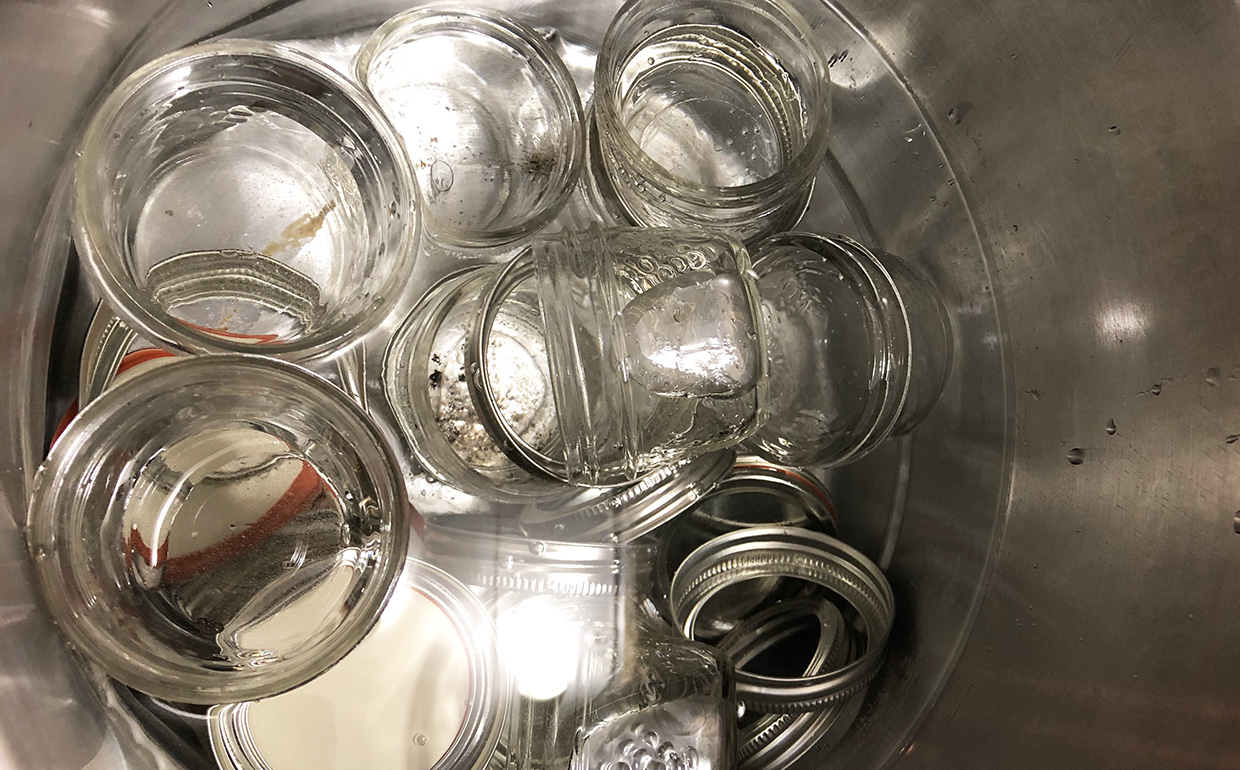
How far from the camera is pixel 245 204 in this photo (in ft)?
1.74

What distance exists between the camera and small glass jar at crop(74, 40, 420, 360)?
43 cm

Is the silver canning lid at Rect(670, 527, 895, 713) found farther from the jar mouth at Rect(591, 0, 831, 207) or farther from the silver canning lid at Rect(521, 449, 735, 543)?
the jar mouth at Rect(591, 0, 831, 207)

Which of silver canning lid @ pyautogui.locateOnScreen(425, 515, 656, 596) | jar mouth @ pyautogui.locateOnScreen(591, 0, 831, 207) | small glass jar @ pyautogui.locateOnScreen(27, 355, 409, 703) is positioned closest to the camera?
small glass jar @ pyautogui.locateOnScreen(27, 355, 409, 703)

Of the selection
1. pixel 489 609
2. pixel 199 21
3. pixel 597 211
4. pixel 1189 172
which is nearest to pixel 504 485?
pixel 489 609

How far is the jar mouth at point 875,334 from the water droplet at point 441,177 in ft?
0.82

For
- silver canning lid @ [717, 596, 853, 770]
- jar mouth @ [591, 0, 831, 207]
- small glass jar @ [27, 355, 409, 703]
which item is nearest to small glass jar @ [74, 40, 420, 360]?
small glass jar @ [27, 355, 409, 703]

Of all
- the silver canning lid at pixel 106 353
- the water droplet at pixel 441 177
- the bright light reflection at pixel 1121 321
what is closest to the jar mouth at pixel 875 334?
the bright light reflection at pixel 1121 321

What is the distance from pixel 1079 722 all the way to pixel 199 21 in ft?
2.62

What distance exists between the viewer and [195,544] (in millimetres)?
494

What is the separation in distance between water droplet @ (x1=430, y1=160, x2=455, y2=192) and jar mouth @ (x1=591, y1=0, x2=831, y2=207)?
122mm

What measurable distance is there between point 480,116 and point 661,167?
0.53 feet

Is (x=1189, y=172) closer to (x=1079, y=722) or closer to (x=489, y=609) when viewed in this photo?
(x=1079, y=722)

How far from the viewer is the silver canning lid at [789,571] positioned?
0.65m

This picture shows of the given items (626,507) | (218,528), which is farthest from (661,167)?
(218,528)
